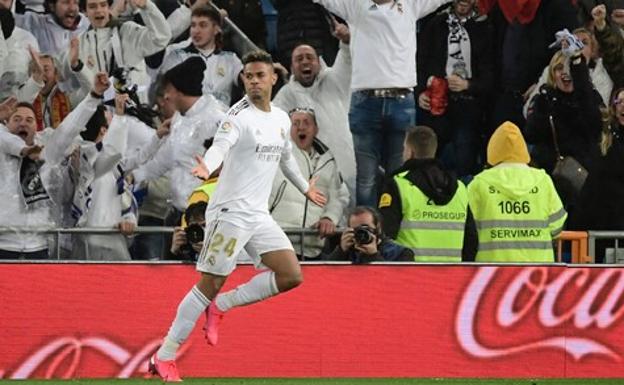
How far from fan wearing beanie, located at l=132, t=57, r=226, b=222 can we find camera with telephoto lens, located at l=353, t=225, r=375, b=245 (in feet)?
6.28

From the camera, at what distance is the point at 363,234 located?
417 inches

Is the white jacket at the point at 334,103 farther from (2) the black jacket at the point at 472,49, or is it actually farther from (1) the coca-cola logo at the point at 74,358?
(1) the coca-cola logo at the point at 74,358

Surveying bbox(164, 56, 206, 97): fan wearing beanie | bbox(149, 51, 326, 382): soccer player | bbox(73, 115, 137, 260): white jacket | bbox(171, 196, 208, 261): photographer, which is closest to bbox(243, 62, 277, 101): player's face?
bbox(149, 51, 326, 382): soccer player

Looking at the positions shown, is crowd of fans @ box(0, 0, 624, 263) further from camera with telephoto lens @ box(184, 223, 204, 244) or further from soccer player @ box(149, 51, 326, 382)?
soccer player @ box(149, 51, 326, 382)

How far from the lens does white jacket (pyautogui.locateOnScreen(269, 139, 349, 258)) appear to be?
466 inches

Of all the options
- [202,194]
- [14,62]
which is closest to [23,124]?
[14,62]

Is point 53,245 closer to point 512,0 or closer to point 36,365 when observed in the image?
point 36,365

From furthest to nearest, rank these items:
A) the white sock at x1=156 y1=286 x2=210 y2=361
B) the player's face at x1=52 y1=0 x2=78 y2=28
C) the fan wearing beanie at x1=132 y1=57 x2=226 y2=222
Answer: the player's face at x1=52 y1=0 x2=78 y2=28
the fan wearing beanie at x1=132 y1=57 x2=226 y2=222
the white sock at x1=156 y1=286 x2=210 y2=361

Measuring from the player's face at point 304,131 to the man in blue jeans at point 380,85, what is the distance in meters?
0.39

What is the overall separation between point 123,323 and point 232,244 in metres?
1.73

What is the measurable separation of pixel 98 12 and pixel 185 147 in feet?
5.37

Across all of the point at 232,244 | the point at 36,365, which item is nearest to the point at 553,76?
the point at 232,244

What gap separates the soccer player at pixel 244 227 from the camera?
9.18m

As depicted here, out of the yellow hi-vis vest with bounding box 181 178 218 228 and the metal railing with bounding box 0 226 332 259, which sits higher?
the yellow hi-vis vest with bounding box 181 178 218 228
